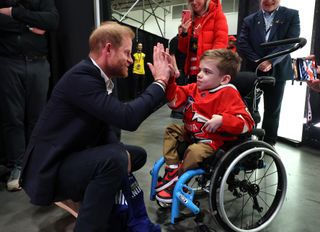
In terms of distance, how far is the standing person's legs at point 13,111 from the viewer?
1737 mm

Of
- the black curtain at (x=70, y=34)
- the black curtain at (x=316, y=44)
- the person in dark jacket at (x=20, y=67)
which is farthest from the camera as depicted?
the black curtain at (x=316, y=44)

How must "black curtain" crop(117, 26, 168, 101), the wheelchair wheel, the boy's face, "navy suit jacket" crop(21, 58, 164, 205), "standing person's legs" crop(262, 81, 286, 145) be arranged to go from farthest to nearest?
"black curtain" crop(117, 26, 168, 101) < "standing person's legs" crop(262, 81, 286, 145) < the boy's face < the wheelchair wheel < "navy suit jacket" crop(21, 58, 164, 205)

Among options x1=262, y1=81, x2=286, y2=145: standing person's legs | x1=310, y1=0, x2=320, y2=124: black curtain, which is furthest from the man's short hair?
x1=310, y1=0, x2=320, y2=124: black curtain

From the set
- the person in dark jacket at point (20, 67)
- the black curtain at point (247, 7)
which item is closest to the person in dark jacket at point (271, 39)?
the black curtain at point (247, 7)

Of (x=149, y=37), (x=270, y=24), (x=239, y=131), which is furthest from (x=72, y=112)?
(x=149, y=37)

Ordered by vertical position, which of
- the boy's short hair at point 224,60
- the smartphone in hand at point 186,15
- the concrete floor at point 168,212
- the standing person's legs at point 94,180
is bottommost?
the concrete floor at point 168,212

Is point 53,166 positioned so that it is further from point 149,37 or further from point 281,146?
point 149,37

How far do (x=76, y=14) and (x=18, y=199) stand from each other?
1251 millimetres

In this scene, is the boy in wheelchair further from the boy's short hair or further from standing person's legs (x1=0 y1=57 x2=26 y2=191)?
standing person's legs (x1=0 y1=57 x2=26 y2=191)

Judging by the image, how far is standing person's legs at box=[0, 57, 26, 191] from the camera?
1737 mm

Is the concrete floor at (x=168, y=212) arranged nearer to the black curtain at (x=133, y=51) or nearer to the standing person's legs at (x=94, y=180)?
the standing person's legs at (x=94, y=180)

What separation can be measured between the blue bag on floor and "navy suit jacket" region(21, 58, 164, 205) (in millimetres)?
264

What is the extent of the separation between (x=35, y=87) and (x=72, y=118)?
905mm

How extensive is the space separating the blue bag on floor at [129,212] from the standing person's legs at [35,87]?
1.02 metres
